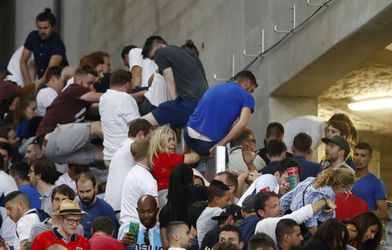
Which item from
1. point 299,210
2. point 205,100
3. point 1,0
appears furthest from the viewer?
point 1,0

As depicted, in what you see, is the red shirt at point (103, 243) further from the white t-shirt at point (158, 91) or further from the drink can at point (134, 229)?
the white t-shirt at point (158, 91)

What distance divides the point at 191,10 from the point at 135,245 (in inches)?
394

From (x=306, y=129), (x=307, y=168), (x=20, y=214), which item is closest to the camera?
(x=20, y=214)

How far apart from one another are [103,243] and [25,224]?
1164 mm

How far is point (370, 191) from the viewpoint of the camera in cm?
1661

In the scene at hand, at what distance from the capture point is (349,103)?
891 inches

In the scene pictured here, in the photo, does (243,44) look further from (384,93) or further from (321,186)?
(321,186)

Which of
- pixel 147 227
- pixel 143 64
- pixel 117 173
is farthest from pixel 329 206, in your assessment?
pixel 143 64

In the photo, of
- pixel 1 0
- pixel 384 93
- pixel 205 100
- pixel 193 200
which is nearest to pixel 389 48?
pixel 384 93

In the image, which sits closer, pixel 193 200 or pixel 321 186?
pixel 321 186

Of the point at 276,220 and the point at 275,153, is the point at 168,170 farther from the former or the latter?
the point at 276,220

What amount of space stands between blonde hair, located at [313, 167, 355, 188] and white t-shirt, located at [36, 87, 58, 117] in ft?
24.6

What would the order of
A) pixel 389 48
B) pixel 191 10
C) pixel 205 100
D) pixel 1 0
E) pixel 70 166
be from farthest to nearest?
1. pixel 1 0
2. pixel 191 10
3. pixel 389 48
4. pixel 70 166
5. pixel 205 100

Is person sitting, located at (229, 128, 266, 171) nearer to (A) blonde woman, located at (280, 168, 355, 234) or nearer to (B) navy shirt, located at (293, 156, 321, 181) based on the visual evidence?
(B) navy shirt, located at (293, 156, 321, 181)
